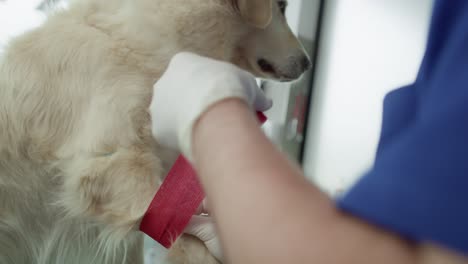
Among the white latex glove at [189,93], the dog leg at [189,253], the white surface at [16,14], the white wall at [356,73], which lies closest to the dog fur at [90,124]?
the dog leg at [189,253]

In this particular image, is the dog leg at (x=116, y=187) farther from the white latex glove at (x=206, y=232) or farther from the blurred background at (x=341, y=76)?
the blurred background at (x=341, y=76)

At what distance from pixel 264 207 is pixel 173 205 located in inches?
17.0

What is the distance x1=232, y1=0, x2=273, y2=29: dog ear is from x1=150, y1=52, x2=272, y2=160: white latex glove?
264 millimetres

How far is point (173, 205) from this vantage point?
70 centimetres

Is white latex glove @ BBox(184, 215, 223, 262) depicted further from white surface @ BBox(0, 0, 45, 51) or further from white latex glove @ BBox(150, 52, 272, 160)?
white surface @ BBox(0, 0, 45, 51)

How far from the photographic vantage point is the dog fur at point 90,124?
2.39ft

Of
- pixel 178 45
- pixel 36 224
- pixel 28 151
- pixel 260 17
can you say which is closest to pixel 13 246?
pixel 36 224

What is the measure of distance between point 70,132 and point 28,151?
0.25ft

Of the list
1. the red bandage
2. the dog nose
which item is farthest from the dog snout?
the red bandage

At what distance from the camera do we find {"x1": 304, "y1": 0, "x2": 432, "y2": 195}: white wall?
1471 mm

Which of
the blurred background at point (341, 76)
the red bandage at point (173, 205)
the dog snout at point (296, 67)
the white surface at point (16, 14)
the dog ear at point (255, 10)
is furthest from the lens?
the blurred background at point (341, 76)

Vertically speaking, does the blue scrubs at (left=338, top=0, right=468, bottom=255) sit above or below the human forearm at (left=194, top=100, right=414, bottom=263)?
above

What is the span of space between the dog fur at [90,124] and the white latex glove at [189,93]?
0.19 meters

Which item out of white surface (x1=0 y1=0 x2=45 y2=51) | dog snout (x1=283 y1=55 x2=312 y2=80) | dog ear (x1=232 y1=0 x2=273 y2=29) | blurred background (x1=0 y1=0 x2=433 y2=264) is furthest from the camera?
blurred background (x1=0 y1=0 x2=433 y2=264)
